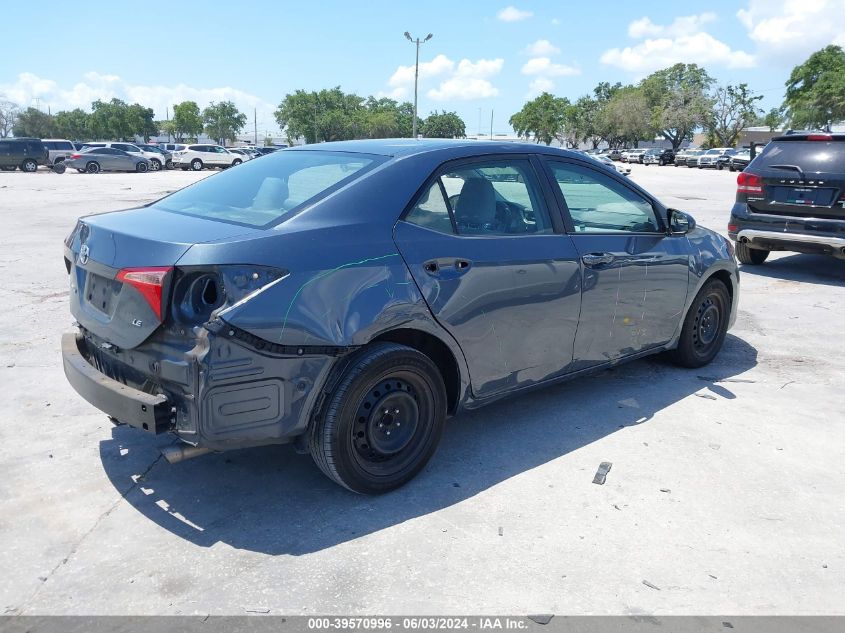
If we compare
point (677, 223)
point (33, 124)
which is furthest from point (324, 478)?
point (33, 124)

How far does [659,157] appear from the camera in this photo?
65.1 meters

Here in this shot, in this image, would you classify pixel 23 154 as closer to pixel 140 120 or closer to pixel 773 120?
pixel 140 120

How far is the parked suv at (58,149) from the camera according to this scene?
1512 inches

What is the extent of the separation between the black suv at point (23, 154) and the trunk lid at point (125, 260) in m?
39.6

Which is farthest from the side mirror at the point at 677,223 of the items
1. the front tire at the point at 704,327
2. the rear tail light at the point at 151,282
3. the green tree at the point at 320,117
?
the green tree at the point at 320,117

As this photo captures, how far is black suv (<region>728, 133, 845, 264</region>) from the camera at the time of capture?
8.16 m

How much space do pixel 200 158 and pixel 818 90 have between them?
53.1 metres

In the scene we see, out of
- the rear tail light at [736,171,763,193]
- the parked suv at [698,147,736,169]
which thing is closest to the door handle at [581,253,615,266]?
the rear tail light at [736,171,763,193]

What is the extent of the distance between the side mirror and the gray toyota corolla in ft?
1.11

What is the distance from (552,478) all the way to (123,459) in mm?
2344

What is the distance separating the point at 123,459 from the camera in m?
3.84

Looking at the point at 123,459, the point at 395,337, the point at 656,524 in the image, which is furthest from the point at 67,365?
the point at 656,524

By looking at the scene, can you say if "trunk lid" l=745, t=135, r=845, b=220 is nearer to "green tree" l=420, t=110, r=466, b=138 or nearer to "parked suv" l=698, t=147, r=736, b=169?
"parked suv" l=698, t=147, r=736, b=169

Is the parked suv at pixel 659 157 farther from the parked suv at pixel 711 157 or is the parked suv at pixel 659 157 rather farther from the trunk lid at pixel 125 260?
the trunk lid at pixel 125 260
